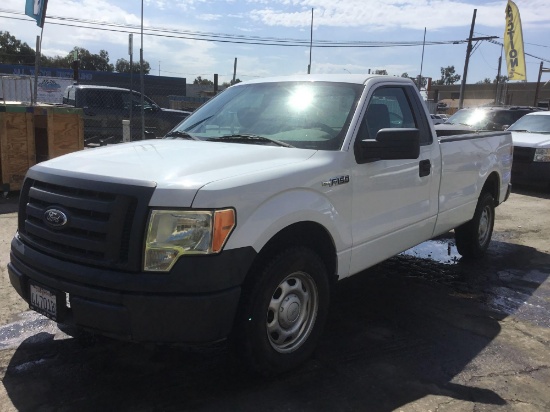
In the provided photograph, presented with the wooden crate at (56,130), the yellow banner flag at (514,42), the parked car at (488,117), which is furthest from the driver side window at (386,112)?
the yellow banner flag at (514,42)

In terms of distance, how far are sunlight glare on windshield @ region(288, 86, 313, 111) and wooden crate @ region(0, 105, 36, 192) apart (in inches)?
234

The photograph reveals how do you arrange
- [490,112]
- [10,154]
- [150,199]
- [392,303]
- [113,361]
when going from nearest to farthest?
[150,199], [113,361], [392,303], [10,154], [490,112]

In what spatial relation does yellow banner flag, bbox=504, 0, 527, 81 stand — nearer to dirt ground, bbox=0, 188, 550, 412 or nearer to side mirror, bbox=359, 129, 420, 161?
dirt ground, bbox=0, 188, 550, 412

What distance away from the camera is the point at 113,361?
3.43 metres

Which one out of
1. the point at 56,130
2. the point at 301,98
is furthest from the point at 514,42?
the point at 301,98

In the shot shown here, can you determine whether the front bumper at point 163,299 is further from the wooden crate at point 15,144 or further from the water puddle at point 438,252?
the wooden crate at point 15,144

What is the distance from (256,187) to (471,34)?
32.2m

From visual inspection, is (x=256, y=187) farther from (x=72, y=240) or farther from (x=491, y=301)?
(x=491, y=301)

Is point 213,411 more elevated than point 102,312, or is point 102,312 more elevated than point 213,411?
point 102,312

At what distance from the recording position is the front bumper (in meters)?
2.58

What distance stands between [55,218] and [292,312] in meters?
1.52

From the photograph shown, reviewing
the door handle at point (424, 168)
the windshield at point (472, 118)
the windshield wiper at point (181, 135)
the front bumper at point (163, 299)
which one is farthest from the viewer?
the windshield at point (472, 118)

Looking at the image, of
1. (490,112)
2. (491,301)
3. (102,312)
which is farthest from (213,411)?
(490,112)

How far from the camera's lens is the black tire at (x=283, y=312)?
9.40ft
